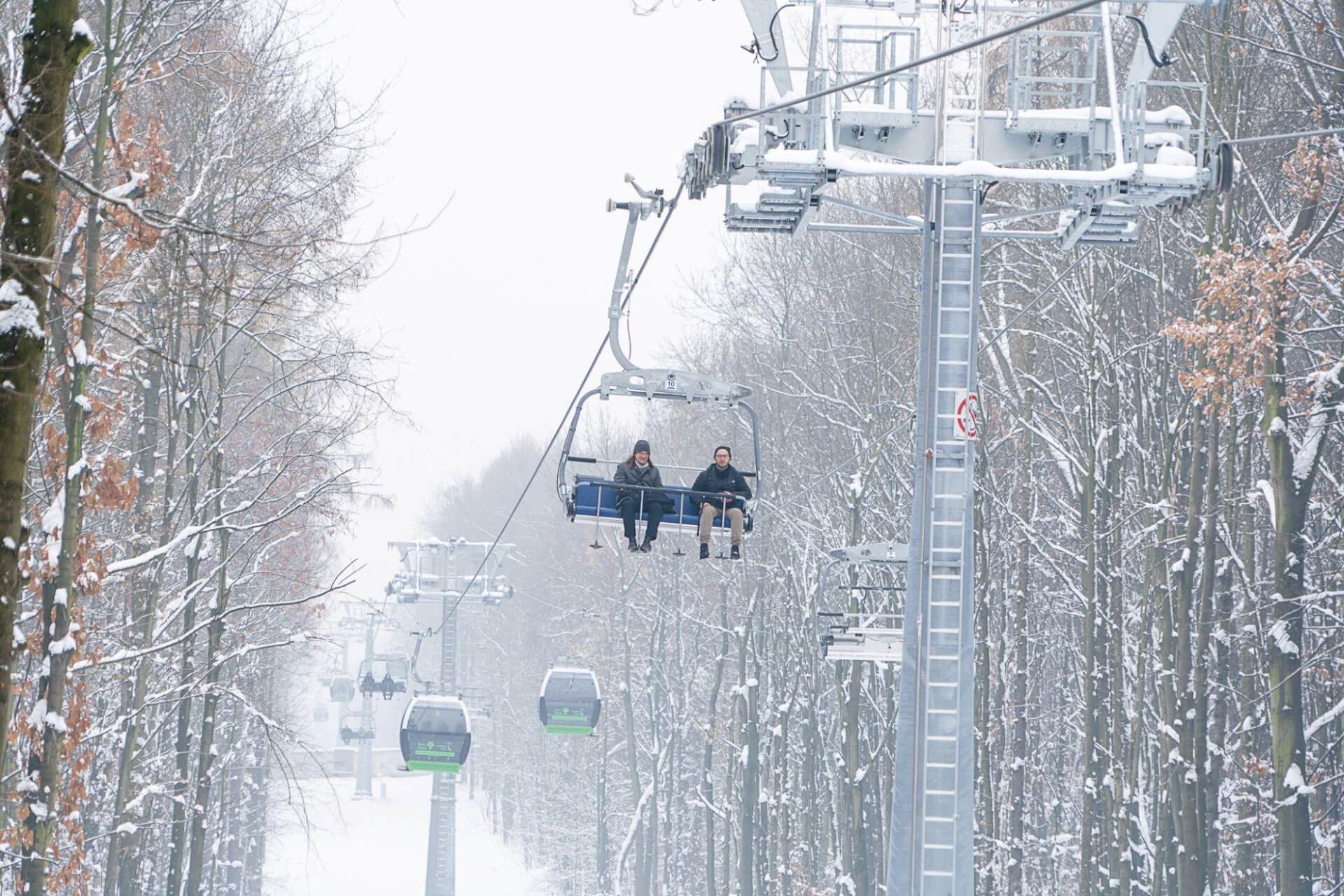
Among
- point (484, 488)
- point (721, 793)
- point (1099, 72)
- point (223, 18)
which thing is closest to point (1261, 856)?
point (1099, 72)

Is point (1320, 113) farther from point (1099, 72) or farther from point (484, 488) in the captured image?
point (484, 488)

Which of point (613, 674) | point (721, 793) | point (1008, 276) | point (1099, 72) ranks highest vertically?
point (1099, 72)

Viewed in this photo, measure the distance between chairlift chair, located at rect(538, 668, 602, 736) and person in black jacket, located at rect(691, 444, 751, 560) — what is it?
2509 cm

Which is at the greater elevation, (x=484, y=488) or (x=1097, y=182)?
(x=484, y=488)

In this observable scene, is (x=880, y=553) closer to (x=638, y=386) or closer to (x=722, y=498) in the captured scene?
(x=722, y=498)

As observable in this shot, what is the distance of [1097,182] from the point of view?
11.7 m

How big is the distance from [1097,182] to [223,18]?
7.45 meters

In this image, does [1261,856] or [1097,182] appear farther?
[1261,856]

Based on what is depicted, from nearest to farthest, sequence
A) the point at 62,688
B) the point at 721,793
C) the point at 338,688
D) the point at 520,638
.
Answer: the point at 62,688, the point at 721,793, the point at 520,638, the point at 338,688

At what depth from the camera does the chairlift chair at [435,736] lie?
40.6 m

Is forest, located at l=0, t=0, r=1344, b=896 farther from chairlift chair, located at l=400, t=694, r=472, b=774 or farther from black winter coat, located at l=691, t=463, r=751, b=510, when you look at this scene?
chairlift chair, located at l=400, t=694, r=472, b=774

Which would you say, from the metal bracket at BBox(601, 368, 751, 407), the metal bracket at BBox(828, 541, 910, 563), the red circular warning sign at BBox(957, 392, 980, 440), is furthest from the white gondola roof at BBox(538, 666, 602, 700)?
the red circular warning sign at BBox(957, 392, 980, 440)

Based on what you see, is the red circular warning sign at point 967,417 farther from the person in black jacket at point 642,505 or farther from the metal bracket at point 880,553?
the person in black jacket at point 642,505

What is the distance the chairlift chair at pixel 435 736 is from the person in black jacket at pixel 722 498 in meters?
25.2
